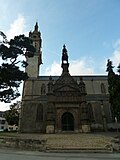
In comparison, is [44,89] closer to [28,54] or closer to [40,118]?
[40,118]

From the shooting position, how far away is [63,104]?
37031 millimetres

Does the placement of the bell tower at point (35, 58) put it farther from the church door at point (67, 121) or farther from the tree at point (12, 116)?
the church door at point (67, 121)

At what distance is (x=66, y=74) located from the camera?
137ft

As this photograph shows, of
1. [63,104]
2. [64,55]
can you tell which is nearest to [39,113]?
[63,104]

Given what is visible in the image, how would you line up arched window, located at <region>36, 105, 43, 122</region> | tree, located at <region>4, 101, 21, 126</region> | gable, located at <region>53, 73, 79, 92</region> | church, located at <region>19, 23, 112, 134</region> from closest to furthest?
1. church, located at <region>19, 23, 112, 134</region>
2. gable, located at <region>53, 73, 79, 92</region>
3. arched window, located at <region>36, 105, 43, 122</region>
4. tree, located at <region>4, 101, 21, 126</region>

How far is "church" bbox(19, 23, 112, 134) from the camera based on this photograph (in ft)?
118

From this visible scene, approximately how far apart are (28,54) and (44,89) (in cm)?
2106

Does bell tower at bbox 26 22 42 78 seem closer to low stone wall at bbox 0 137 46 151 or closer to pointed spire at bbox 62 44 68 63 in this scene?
pointed spire at bbox 62 44 68 63

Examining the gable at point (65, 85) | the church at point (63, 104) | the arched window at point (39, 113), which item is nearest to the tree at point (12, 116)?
the church at point (63, 104)

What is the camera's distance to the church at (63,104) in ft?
118

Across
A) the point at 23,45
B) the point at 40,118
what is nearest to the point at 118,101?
the point at 23,45

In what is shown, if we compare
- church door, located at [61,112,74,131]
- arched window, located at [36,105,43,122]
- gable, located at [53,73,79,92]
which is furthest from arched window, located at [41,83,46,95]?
church door, located at [61,112,74,131]

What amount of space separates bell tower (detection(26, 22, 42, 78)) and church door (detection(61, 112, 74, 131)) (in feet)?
61.1

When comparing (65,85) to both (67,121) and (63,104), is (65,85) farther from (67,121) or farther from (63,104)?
(67,121)
